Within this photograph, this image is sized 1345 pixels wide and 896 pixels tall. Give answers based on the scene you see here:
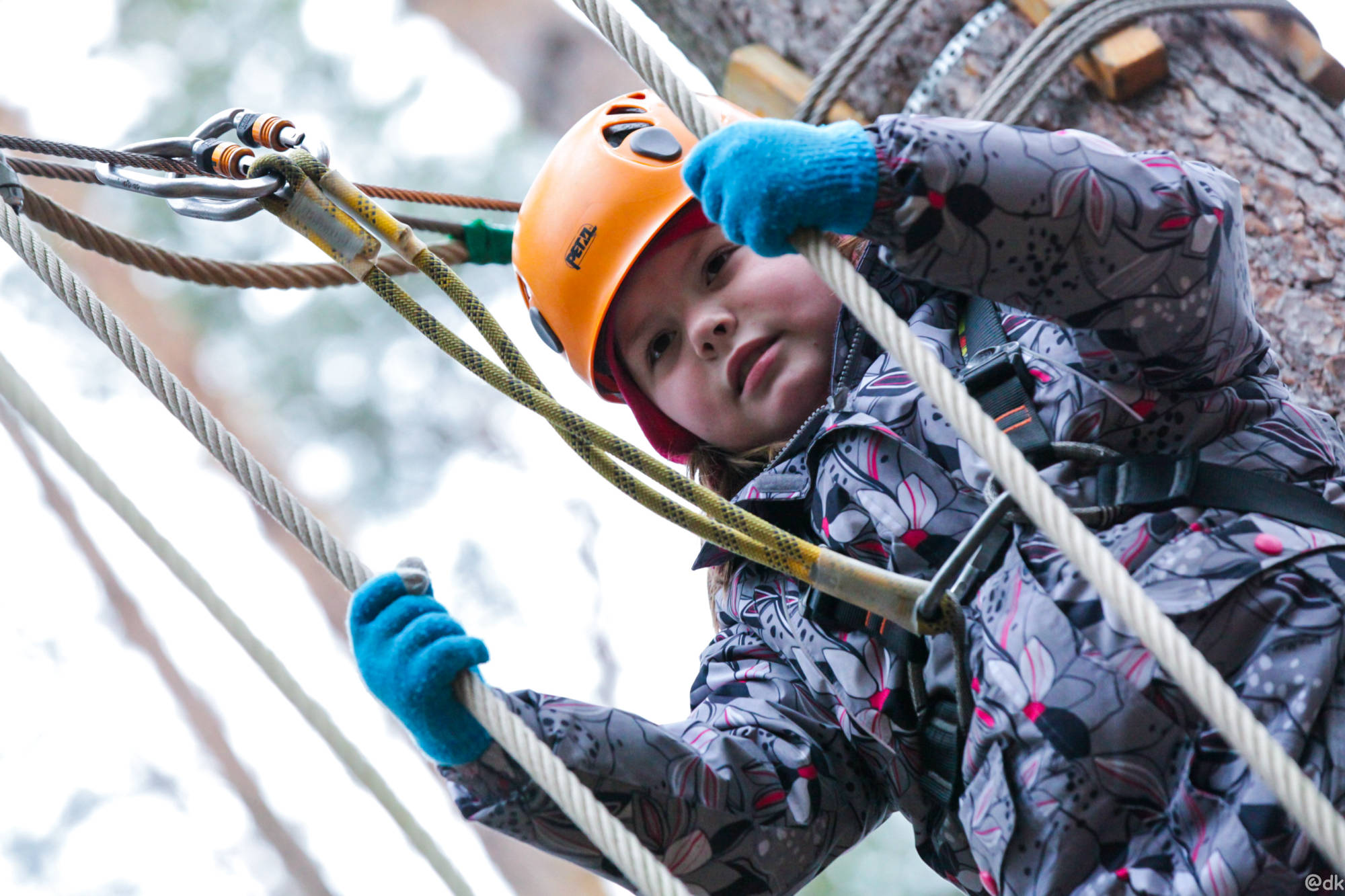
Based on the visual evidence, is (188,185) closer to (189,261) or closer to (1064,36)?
(189,261)

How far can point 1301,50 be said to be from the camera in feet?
5.07

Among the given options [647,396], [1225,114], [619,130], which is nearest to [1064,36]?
[1225,114]

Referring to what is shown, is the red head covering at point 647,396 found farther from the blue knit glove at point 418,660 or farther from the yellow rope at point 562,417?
the blue knit glove at point 418,660

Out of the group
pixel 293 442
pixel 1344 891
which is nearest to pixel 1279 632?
pixel 1344 891

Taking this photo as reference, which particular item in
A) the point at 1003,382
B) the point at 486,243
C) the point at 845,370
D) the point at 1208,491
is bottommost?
the point at 1208,491

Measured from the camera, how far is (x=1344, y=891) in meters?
0.83

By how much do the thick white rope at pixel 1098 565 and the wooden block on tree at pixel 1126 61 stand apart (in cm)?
98

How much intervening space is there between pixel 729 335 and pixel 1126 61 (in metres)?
0.72

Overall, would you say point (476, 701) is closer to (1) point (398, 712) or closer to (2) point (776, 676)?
(1) point (398, 712)

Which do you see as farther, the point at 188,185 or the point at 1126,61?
the point at 1126,61

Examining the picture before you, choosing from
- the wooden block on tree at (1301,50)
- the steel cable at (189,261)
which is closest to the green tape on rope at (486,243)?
the steel cable at (189,261)

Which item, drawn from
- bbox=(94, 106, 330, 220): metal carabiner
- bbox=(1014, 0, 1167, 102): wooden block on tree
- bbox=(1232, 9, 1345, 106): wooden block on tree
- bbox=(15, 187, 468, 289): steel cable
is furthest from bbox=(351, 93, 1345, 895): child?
bbox=(1232, 9, 1345, 106): wooden block on tree

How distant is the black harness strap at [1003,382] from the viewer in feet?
3.22

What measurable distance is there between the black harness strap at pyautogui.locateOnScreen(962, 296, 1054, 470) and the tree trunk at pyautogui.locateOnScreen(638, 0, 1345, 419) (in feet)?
1.74
